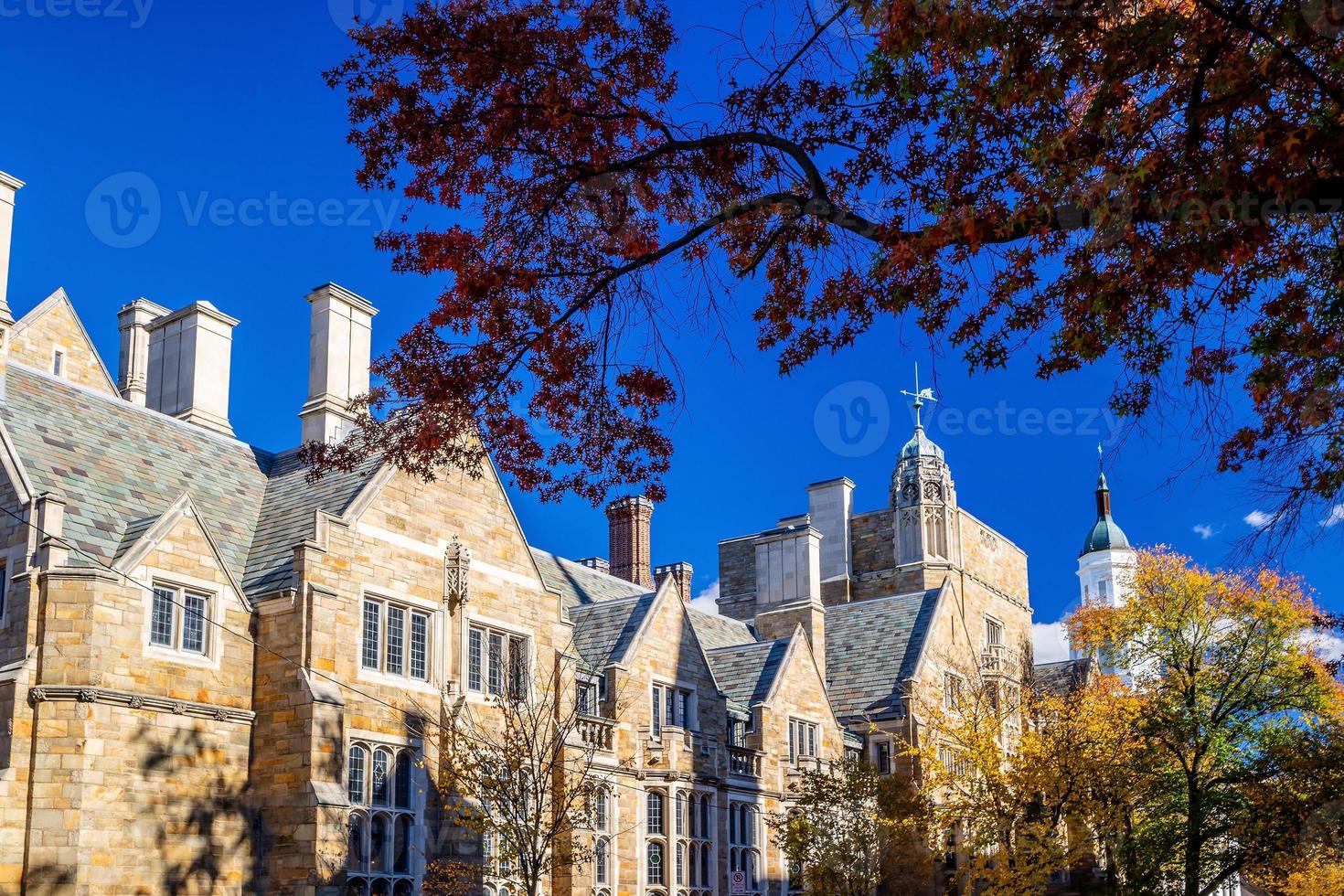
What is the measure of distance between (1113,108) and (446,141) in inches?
209

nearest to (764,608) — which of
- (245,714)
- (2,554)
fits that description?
(245,714)

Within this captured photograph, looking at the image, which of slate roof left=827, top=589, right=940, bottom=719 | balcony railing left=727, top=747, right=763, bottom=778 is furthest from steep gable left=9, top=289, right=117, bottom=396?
slate roof left=827, top=589, right=940, bottom=719

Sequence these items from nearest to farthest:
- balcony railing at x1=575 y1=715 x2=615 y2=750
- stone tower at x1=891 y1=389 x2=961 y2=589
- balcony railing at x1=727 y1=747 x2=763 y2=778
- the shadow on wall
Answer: the shadow on wall, balcony railing at x1=575 y1=715 x2=615 y2=750, balcony railing at x1=727 y1=747 x2=763 y2=778, stone tower at x1=891 y1=389 x2=961 y2=589

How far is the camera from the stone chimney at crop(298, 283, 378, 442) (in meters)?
31.5

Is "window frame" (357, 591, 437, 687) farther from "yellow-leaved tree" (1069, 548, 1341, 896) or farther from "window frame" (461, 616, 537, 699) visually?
"yellow-leaved tree" (1069, 548, 1341, 896)

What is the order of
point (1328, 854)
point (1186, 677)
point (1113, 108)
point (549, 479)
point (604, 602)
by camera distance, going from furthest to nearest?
1. point (1328, 854)
2. point (1186, 677)
3. point (604, 602)
4. point (549, 479)
5. point (1113, 108)

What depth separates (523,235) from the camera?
38.9 ft

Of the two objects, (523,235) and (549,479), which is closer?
(523,235)

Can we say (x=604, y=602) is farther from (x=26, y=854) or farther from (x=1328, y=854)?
(x=1328, y=854)

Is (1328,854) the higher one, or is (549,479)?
(549,479)

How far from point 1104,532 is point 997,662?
80.6 metres

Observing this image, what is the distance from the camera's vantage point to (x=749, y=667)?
4088 centimetres

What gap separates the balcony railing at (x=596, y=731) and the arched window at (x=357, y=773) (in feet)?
18.8

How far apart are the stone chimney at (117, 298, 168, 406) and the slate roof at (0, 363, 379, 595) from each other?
843 centimetres
